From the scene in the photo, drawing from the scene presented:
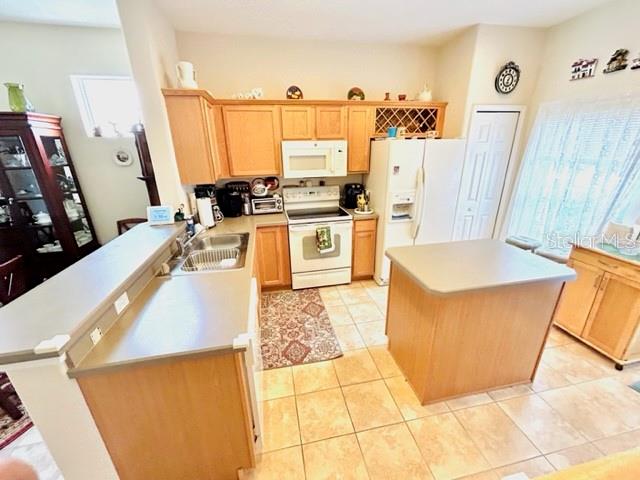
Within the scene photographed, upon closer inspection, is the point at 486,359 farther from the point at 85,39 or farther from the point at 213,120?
the point at 85,39

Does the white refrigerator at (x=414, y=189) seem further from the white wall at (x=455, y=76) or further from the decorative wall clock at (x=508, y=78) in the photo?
the decorative wall clock at (x=508, y=78)

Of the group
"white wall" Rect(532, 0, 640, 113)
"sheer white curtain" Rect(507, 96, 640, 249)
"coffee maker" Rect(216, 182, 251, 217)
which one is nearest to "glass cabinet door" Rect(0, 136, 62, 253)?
"coffee maker" Rect(216, 182, 251, 217)

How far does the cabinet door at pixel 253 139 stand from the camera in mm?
2758

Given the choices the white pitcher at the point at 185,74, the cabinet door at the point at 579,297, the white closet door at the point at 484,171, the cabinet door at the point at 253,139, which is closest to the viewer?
the cabinet door at the point at 579,297

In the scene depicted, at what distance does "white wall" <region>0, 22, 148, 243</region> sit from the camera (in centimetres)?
270

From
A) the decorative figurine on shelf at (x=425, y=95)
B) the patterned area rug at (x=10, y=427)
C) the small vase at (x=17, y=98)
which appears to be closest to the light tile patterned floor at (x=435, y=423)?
the patterned area rug at (x=10, y=427)

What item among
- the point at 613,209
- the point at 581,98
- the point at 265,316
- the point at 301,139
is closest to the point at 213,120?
the point at 301,139

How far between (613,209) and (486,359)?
193 centimetres

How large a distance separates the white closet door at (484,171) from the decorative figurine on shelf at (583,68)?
0.55 m

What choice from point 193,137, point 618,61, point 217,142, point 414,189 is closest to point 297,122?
point 217,142

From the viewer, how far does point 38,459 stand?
1457 millimetres

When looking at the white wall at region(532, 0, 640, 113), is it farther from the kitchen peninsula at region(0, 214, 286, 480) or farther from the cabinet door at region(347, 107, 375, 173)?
the kitchen peninsula at region(0, 214, 286, 480)

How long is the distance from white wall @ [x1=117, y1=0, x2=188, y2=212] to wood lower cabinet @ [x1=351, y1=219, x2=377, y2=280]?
1.94 meters

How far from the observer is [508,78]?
2.87 metres
